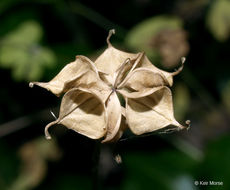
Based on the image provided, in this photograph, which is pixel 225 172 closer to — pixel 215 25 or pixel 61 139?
pixel 215 25

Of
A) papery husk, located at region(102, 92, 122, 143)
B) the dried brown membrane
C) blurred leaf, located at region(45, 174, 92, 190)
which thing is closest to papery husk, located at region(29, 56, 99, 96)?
the dried brown membrane

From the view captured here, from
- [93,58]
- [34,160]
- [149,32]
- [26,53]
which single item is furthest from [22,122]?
[149,32]

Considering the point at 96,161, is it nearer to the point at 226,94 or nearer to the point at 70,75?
the point at 70,75

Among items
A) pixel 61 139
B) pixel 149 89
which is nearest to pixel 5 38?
pixel 61 139

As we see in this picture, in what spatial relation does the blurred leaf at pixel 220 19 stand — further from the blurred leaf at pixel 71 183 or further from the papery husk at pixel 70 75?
the papery husk at pixel 70 75

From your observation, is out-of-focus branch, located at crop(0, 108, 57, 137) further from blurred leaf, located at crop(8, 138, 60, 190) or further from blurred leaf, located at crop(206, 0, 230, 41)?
blurred leaf, located at crop(206, 0, 230, 41)

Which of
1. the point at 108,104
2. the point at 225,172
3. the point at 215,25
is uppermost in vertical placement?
the point at 108,104
